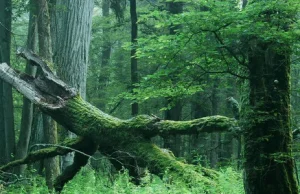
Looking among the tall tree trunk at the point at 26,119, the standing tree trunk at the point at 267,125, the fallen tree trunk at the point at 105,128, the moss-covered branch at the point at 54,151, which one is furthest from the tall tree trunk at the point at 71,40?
the standing tree trunk at the point at 267,125

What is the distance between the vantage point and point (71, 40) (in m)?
11.4

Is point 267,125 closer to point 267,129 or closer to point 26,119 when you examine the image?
point 267,129

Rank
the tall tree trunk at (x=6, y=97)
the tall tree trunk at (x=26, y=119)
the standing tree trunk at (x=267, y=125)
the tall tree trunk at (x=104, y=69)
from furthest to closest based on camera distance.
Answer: the tall tree trunk at (x=104, y=69) < the tall tree trunk at (x=6, y=97) < the tall tree trunk at (x=26, y=119) < the standing tree trunk at (x=267, y=125)

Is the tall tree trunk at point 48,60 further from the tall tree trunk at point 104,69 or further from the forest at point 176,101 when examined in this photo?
the tall tree trunk at point 104,69

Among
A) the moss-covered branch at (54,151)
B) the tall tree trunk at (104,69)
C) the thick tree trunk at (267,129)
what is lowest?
the moss-covered branch at (54,151)

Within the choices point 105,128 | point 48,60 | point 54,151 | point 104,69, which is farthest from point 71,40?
point 104,69

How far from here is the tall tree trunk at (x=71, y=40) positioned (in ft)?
36.5

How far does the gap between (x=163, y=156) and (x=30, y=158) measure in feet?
9.40

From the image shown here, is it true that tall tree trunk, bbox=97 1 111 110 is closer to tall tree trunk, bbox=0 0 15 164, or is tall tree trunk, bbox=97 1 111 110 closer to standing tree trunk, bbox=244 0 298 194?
tall tree trunk, bbox=0 0 15 164

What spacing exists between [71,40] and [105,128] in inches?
166

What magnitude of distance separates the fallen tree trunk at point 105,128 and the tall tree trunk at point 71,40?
2491 millimetres

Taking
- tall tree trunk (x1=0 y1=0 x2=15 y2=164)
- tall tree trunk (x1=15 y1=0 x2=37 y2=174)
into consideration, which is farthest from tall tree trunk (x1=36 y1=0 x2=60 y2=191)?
tall tree trunk (x1=0 y1=0 x2=15 y2=164)

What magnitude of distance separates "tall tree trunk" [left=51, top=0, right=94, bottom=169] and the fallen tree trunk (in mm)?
2491

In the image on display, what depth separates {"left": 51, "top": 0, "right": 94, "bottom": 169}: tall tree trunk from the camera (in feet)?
36.5
